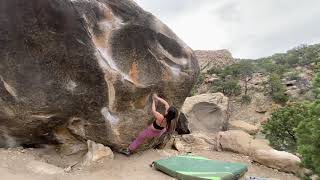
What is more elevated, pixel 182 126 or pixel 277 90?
pixel 277 90

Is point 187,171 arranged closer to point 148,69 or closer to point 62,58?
point 148,69

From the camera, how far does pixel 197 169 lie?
1015 cm

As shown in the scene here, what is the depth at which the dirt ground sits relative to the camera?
9.55 m

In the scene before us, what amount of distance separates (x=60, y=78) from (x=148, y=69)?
2.13m

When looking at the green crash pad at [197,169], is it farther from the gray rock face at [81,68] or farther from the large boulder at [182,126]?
the large boulder at [182,126]

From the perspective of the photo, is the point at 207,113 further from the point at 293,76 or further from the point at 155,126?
the point at 293,76

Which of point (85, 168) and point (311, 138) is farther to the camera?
point (85, 168)

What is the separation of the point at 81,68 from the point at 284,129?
7.08m

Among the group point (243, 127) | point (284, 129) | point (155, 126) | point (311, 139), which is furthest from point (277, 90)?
point (311, 139)

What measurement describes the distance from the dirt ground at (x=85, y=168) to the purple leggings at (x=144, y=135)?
1.07 ft

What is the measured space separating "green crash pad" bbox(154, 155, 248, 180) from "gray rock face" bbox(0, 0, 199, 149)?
1232 mm

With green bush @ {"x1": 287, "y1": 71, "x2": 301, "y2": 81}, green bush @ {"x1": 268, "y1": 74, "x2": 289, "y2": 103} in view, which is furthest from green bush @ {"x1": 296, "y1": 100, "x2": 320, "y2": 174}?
green bush @ {"x1": 287, "y1": 71, "x2": 301, "y2": 81}

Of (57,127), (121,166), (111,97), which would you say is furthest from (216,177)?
(57,127)

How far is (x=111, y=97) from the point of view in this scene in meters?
10.6
